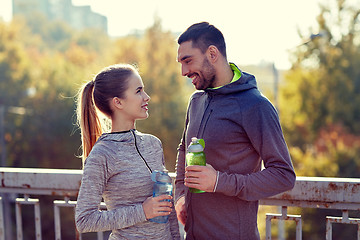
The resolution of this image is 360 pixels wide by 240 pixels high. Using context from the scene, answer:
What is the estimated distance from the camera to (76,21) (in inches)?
5241

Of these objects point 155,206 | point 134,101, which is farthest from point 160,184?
point 134,101

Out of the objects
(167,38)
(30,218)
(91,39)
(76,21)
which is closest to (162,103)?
(167,38)

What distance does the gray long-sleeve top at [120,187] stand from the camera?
7.86 ft

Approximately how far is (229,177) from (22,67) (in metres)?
30.6

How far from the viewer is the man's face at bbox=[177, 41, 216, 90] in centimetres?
275

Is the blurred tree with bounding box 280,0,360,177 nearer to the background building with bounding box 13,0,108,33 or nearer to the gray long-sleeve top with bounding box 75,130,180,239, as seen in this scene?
the gray long-sleeve top with bounding box 75,130,180,239

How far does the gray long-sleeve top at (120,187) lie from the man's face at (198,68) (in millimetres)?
515

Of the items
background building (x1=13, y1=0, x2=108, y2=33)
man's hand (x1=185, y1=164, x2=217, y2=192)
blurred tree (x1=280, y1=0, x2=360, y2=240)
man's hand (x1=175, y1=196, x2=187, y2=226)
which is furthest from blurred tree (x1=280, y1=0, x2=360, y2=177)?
background building (x1=13, y1=0, x2=108, y2=33)

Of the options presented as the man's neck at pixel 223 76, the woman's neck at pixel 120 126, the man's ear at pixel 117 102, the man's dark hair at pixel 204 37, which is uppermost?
the man's dark hair at pixel 204 37

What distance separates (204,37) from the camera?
9.04 feet

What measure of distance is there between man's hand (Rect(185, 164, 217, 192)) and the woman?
21 centimetres

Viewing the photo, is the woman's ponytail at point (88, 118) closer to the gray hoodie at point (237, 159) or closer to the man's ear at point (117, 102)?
the man's ear at point (117, 102)

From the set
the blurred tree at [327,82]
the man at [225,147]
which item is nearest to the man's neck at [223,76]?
the man at [225,147]

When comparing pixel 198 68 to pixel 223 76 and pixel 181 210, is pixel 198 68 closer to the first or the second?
pixel 223 76
